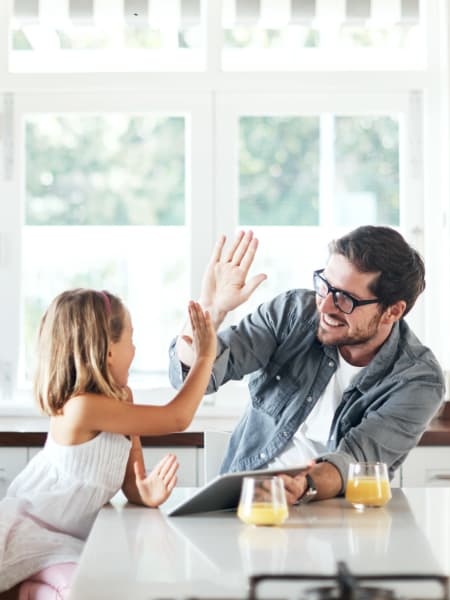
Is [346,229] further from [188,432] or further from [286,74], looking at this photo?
[188,432]

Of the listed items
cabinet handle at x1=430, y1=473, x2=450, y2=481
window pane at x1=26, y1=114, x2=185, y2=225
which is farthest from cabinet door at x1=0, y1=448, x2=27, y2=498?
cabinet handle at x1=430, y1=473, x2=450, y2=481

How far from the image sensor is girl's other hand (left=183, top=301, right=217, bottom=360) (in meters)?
2.33

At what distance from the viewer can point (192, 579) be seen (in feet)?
5.02

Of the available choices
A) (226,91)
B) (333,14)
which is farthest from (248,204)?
(333,14)

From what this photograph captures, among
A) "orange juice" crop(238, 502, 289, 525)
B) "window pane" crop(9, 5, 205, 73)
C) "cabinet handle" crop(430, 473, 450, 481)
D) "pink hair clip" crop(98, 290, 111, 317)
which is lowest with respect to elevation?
"cabinet handle" crop(430, 473, 450, 481)

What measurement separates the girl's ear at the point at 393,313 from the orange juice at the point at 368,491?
2.13 feet

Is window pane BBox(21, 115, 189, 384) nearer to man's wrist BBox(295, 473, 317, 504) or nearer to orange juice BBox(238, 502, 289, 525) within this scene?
man's wrist BBox(295, 473, 317, 504)

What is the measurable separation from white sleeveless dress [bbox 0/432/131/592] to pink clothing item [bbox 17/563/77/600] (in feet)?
0.22

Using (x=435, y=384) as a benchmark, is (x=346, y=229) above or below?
above

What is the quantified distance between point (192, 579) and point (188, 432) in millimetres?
2080

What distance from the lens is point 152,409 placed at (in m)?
2.29

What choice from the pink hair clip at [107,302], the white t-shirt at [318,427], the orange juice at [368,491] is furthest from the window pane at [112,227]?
the orange juice at [368,491]

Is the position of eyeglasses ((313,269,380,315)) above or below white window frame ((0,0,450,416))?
below

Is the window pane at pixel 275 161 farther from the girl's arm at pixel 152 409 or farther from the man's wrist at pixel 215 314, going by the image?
the girl's arm at pixel 152 409
